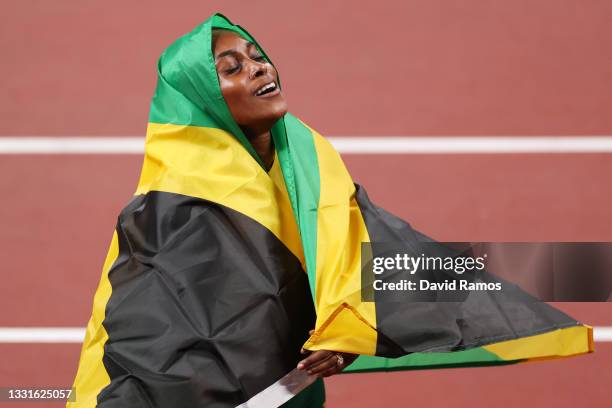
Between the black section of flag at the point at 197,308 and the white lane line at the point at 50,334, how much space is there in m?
1.07

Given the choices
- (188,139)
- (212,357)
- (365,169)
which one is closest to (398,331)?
(212,357)

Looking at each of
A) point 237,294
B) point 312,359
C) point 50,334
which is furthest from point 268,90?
point 50,334

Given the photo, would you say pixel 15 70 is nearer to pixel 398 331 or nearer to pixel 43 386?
pixel 43 386

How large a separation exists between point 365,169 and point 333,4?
46 centimetres

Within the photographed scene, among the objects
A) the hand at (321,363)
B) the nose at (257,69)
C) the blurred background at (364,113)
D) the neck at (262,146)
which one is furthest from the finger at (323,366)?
the blurred background at (364,113)

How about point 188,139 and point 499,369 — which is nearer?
point 188,139

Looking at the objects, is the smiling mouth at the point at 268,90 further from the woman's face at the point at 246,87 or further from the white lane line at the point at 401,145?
the white lane line at the point at 401,145

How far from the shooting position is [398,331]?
161cm

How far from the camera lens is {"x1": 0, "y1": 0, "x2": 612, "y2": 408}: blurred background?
104 inches

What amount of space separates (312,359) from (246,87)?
48cm

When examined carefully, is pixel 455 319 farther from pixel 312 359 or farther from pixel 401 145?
pixel 401 145

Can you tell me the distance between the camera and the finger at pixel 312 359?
153 cm

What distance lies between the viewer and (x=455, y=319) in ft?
5.39

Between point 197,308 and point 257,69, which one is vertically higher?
point 257,69
